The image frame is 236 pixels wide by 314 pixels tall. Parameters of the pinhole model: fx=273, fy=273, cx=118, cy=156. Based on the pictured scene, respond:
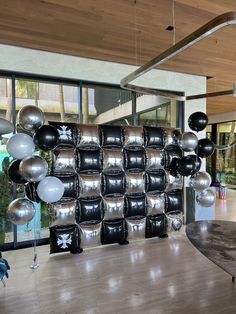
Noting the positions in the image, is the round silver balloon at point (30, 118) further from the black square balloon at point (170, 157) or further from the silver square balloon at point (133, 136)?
the black square balloon at point (170, 157)

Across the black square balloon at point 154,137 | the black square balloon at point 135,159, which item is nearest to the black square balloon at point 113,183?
the black square balloon at point 135,159

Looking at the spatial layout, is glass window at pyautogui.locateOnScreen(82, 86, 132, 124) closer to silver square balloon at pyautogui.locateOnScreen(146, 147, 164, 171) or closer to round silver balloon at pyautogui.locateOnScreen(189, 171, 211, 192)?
silver square balloon at pyautogui.locateOnScreen(146, 147, 164, 171)

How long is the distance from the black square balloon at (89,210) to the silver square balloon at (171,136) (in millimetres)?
1601

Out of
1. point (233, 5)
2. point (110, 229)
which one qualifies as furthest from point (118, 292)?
point (233, 5)

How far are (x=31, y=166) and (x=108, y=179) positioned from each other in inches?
56.3

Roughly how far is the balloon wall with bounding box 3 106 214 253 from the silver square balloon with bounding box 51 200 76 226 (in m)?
0.01

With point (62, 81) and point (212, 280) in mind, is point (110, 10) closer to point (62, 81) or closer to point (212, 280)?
point (62, 81)

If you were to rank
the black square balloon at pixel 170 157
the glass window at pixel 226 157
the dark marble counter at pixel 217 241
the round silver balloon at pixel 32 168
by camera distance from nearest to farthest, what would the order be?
the dark marble counter at pixel 217 241 → the round silver balloon at pixel 32 168 → the black square balloon at pixel 170 157 → the glass window at pixel 226 157

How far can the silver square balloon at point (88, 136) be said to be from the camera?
4.20m

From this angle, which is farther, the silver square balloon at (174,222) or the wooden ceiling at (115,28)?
the silver square balloon at (174,222)

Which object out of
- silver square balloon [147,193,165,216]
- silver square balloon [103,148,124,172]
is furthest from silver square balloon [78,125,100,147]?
silver square balloon [147,193,165,216]

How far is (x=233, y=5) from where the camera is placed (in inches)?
114

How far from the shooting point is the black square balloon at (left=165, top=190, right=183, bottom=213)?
4918 mm

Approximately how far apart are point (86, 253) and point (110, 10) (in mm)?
3381
